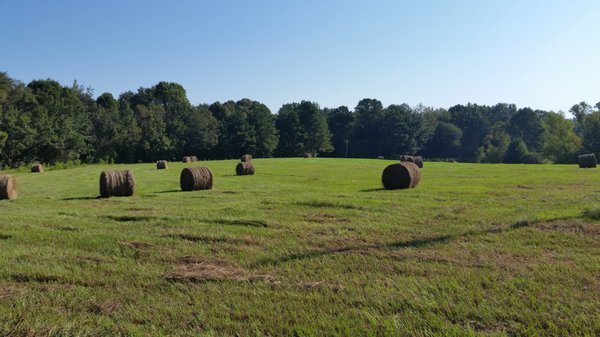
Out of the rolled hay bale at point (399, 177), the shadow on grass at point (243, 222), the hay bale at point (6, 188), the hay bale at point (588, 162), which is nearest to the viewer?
the shadow on grass at point (243, 222)

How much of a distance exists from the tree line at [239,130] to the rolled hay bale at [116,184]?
39374 mm

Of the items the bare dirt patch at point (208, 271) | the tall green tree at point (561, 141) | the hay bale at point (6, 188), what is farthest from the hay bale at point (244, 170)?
the tall green tree at point (561, 141)

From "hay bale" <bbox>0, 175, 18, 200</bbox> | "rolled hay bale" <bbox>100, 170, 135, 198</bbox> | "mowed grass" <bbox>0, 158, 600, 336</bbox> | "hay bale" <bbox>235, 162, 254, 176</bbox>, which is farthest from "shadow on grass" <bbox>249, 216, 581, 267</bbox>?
"hay bale" <bbox>235, 162, 254, 176</bbox>

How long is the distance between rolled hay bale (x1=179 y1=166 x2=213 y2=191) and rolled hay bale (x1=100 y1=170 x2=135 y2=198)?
3133mm

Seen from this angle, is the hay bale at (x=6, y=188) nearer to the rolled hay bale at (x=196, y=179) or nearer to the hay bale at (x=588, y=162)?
the rolled hay bale at (x=196, y=179)

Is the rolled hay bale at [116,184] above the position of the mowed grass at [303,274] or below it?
above

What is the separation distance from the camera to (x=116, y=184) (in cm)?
1912

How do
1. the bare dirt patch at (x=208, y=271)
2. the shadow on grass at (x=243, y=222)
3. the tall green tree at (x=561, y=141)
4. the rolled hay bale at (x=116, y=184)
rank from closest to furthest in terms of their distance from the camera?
the bare dirt patch at (x=208, y=271) → the shadow on grass at (x=243, y=222) → the rolled hay bale at (x=116, y=184) → the tall green tree at (x=561, y=141)

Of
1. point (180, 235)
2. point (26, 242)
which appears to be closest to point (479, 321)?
point (180, 235)

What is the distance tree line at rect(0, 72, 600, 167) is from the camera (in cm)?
6262

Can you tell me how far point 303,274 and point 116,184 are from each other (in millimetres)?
14716

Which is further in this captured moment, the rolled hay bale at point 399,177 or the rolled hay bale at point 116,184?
the rolled hay bale at point 399,177

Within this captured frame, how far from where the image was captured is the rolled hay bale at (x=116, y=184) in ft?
62.4

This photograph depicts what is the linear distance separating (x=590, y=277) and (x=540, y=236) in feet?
9.43
